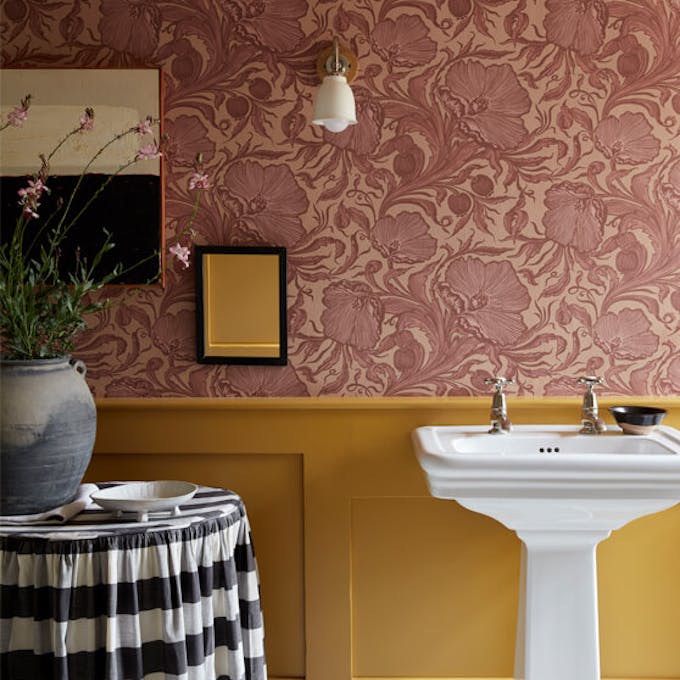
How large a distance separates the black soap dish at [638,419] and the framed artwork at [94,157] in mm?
1247

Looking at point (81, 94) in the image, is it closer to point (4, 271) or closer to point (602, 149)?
point (4, 271)

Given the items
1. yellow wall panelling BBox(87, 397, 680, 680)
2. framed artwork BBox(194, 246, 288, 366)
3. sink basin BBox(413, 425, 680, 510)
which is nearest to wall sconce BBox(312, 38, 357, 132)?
framed artwork BBox(194, 246, 288, 366)

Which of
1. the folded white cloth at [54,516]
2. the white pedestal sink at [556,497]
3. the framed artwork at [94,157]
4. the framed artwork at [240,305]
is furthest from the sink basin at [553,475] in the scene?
the framed artwork at [94,157]

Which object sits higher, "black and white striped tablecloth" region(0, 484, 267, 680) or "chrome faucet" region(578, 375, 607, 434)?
"chrome faucet" region(578, 375, 607, 434)

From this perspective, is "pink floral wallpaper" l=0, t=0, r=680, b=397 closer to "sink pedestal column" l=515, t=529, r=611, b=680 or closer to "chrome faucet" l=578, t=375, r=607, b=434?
"chrome faucet" l=578, t=375, r=607, b=434

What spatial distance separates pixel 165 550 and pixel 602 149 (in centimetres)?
149

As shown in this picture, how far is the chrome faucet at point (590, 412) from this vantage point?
2.01 m

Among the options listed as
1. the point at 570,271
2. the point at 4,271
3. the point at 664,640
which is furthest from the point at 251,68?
the point at 664,640

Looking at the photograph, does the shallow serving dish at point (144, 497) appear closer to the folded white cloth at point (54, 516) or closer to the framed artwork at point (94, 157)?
the folded white cloth at point (54, 516)

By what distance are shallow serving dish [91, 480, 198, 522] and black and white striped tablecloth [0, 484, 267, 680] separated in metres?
0.03

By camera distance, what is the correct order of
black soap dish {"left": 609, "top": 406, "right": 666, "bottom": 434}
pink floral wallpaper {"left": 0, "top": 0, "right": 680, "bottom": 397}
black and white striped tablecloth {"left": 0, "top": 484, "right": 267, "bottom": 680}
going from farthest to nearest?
pink floral wallpaper {"left": 0, "top": 0, "right": 680, "bottom": 397} → black soap dish {"left": 609, "top": 406, "right": 666, "bottom": 434} → black and white striped tablecloth {"left": 0, "top": 484, "right": 267, "bottom": 680}

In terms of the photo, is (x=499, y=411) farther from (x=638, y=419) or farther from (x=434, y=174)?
(x=434, y=174)

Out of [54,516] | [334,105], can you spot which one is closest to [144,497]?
[54,516]

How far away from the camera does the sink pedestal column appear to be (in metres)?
1.84
